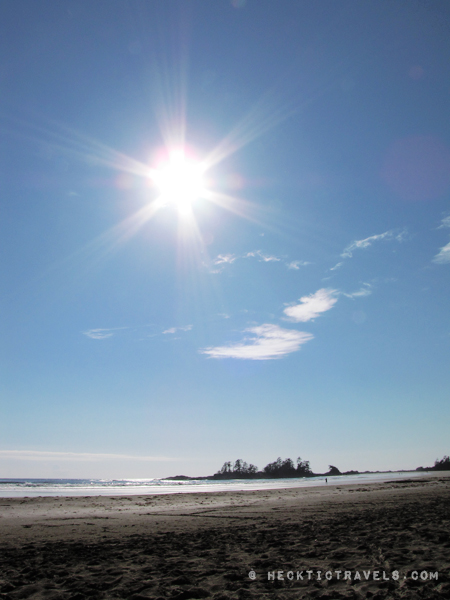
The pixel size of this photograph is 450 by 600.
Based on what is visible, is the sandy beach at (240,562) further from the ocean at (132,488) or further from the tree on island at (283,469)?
the tree on island at (283,469)

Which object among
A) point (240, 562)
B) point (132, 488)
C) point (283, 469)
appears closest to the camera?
point (240, 562)

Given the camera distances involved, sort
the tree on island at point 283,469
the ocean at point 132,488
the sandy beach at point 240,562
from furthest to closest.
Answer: the tree on island at point 283,469
the ocean at point 132,488
the sandy beach at point 240,562

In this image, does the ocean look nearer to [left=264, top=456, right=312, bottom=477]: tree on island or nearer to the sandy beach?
the sandy beach

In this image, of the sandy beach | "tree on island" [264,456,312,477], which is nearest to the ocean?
the sandy beach

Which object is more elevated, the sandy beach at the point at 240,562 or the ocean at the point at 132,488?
the sandy beach at the point at 240,562

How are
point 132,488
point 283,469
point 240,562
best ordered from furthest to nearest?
point 283,469 → point 132,488 → point 240,562

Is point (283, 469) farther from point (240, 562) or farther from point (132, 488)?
point (240, 562)

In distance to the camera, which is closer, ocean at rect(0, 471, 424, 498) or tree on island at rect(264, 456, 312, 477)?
ocean at rect(0, 471, 424, 498)

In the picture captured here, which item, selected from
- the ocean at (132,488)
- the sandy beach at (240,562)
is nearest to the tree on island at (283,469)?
the ocean at (132,488)

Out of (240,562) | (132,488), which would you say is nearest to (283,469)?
(132,488)

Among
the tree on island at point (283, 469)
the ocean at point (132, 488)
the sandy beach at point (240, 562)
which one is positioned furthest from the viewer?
the tree on island at point (283, 469)

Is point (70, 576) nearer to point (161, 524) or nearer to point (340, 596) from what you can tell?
point (340, 596)

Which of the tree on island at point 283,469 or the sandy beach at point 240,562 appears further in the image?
the tree on island at point 283,469

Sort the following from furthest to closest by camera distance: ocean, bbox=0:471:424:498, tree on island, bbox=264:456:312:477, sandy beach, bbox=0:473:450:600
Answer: tree on island, bbox=264:456:312:477 < ocean, bbox=0:471:424:498 < sandy beach, bbox=0:473:450:600
